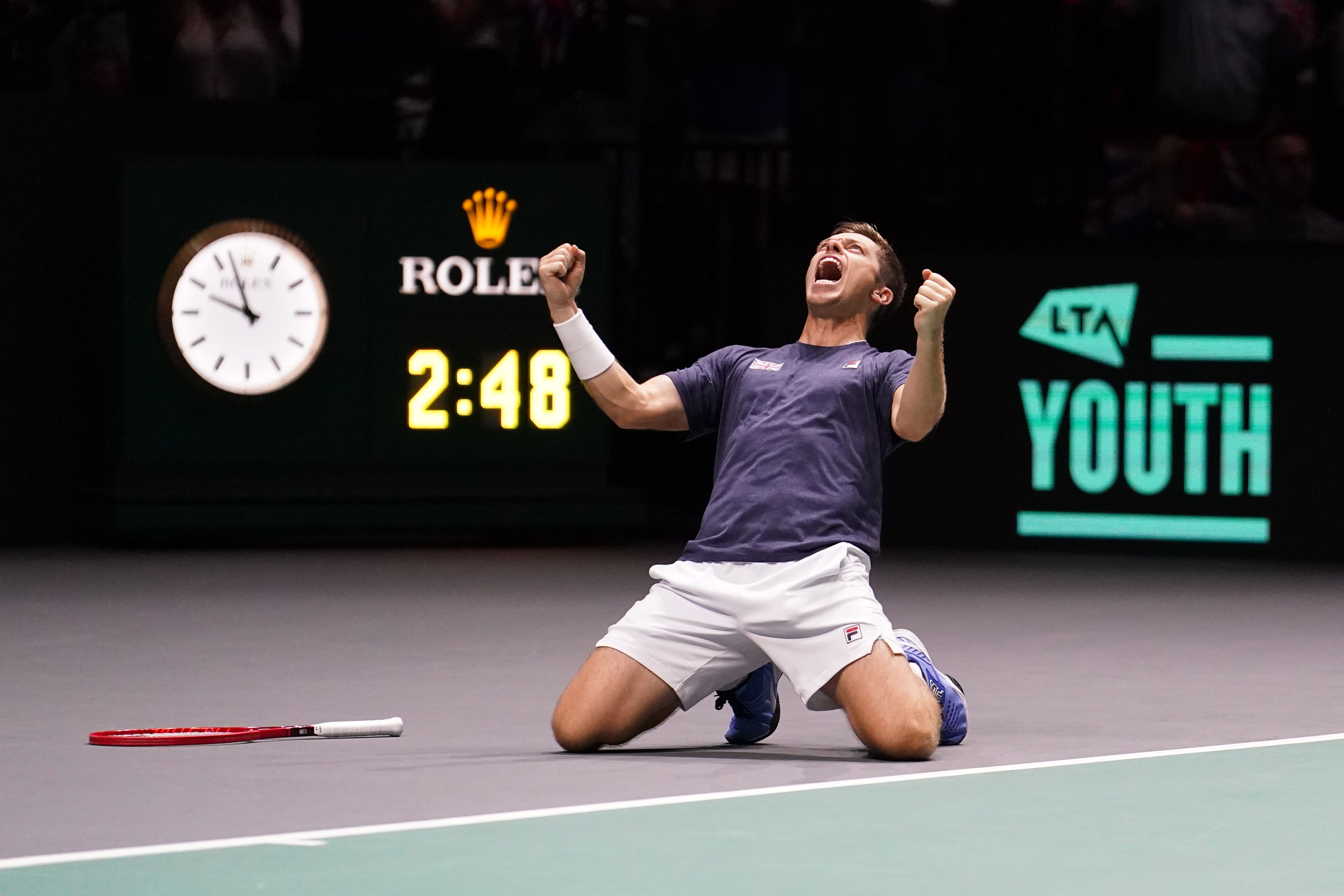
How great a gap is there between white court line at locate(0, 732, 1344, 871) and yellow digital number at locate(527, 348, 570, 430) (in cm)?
622

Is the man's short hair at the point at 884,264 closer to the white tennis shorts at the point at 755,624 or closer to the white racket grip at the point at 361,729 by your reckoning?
the white tennis shorts at the point at 755,624

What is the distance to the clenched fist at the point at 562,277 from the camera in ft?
19.8

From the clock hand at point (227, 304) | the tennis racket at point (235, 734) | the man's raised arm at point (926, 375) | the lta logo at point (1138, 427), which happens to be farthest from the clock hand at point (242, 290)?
the man's raised arm at point (926, 375)

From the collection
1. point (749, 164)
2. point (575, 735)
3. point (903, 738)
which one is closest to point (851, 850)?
point (903, 738)

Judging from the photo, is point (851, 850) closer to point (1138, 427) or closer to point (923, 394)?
point (923, 394)

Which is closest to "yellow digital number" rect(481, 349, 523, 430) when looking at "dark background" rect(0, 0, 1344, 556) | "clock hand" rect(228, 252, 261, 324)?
"dark background" rect(0, 0, 1344, 556)

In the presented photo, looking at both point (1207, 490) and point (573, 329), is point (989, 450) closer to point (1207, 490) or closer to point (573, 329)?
point (1207, 490)

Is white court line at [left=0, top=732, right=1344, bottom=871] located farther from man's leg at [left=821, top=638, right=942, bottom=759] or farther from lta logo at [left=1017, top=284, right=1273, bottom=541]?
lta logo at [left=1017, top=284, right=1273, bottom=541]

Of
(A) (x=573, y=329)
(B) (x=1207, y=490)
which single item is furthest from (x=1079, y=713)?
(B) (x=1207, y=490)

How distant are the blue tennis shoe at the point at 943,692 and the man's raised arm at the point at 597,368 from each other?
87 centimetres

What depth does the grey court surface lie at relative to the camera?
15.6ft

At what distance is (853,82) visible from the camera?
13250 mm

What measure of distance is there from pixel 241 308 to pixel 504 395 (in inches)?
56.5

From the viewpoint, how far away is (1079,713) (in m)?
6.83
